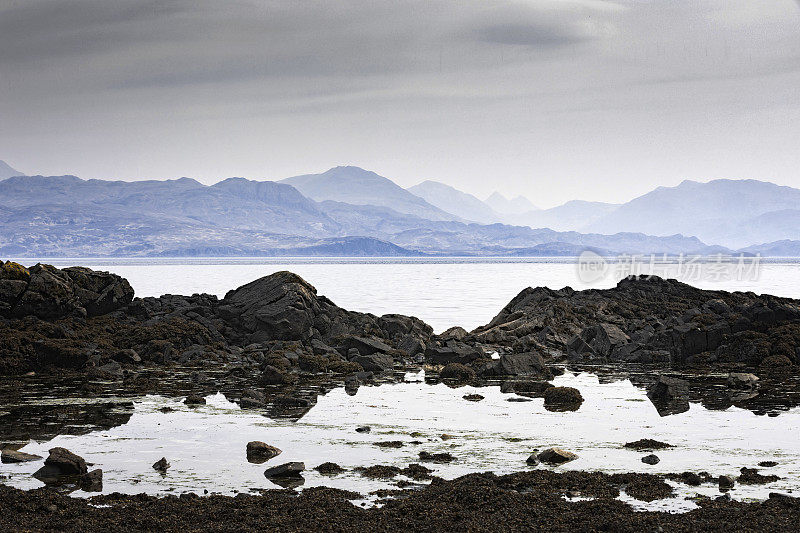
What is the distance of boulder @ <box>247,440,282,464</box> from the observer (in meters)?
17.2

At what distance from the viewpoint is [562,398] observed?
24.7 m

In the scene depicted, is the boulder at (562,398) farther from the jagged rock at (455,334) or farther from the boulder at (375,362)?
the jagged rock at (455,334)

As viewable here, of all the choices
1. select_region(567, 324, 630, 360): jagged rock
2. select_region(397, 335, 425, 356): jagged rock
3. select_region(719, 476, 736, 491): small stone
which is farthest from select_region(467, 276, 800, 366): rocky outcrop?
select_region(719, 476, 736, 491): small stone

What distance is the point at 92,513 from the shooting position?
41.9 ft

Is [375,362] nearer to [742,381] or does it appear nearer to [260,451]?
[742,381]

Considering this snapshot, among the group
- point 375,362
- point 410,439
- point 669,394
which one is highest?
point 669,394

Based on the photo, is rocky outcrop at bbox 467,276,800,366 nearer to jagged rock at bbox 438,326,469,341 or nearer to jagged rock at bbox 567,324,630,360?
jagged rock at bbox 567,324,630,360

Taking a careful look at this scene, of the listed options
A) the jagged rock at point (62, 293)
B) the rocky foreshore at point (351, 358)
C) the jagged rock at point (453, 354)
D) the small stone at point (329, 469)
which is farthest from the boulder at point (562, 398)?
the jagged rock at point (62, 293)

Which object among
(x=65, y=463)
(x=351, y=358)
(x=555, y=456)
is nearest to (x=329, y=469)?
(x=555, y=456)

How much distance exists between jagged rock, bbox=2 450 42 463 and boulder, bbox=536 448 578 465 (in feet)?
35.6

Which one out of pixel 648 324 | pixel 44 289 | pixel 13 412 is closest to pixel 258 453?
pixel 13 412

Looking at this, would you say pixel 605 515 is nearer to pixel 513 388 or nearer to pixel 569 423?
pixel 569 423

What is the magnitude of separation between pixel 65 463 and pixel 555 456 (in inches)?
395

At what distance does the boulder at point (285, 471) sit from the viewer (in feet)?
50.6
